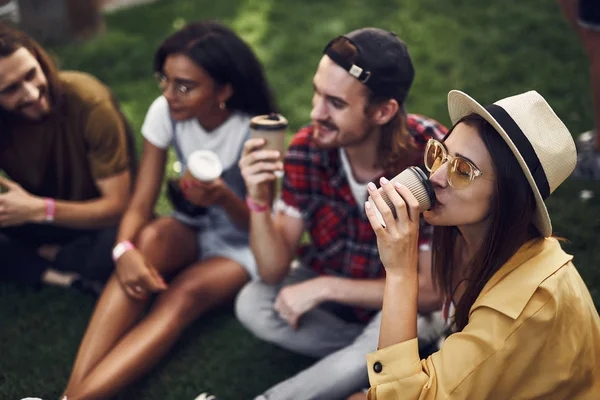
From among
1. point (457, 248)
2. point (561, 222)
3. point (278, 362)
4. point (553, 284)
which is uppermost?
point (553, 284)

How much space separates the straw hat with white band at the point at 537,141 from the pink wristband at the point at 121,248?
1828 millimetres

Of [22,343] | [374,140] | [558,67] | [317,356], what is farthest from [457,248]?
[558,67]

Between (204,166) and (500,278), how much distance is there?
1.42m

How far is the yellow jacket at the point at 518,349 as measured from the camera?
213 cm

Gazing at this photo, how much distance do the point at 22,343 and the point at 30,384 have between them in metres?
0.35

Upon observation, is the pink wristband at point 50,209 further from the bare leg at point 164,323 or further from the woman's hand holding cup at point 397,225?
the woman's hand holding cup at point 397,225

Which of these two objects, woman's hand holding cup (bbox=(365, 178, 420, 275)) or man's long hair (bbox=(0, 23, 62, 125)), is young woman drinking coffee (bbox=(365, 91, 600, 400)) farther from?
man's long hair (bbox=(0, 23, 62, 125))

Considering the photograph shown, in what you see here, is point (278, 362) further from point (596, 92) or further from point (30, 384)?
point (596, 92)

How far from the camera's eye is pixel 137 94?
5594mm

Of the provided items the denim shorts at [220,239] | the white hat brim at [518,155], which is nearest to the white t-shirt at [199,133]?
the denim shorts at [220,239]

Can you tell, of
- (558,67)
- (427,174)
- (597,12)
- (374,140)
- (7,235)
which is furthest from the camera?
(558,67)

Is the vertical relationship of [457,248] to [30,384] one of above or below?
above

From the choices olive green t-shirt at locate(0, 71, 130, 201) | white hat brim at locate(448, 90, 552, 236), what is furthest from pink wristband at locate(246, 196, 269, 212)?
white hat brim at locate(448, 90, 552, 236)

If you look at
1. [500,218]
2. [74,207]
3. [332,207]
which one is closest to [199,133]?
[74,207]
